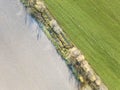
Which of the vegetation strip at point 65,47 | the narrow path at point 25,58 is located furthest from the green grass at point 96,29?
the narrow path at point 25,58

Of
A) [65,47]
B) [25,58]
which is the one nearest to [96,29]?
[65,47]

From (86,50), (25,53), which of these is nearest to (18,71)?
(25,53)

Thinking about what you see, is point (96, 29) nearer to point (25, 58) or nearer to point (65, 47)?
point (65, 47)

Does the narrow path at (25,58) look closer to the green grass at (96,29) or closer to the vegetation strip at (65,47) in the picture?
the vegetation strip at (65,47)

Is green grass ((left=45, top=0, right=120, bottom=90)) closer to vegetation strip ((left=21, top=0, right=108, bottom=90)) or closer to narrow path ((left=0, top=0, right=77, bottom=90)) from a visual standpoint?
vegetation strip ((left=21, top=0, right=108, bottom=90))

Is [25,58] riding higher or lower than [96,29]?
higher

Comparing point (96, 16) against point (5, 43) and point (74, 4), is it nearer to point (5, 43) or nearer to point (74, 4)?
point (74, 4)
